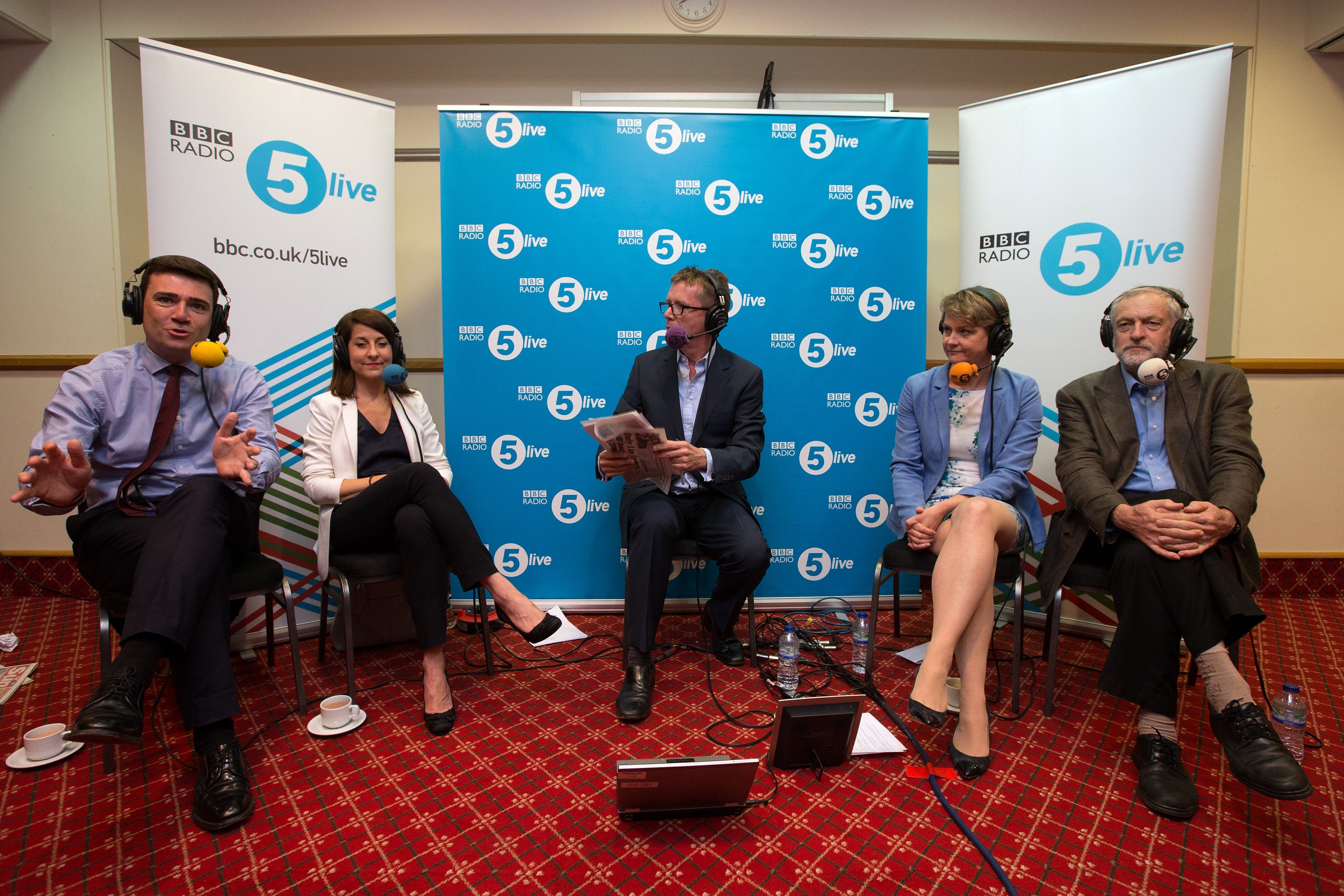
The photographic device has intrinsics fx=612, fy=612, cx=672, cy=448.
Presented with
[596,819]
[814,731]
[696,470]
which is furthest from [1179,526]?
[596,819]

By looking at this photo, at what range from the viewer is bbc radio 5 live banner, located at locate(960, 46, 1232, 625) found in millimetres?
2477

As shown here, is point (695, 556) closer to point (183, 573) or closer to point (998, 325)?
point (998, 325)

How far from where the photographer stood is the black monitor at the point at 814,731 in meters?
1.60

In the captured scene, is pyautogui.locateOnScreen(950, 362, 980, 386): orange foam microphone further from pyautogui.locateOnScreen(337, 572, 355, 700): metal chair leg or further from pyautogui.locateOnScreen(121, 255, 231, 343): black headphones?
pyautogui.locateOnScreen(121, 255, 231, 343): black headphones

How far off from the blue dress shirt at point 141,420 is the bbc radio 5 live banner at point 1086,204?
9.67ft

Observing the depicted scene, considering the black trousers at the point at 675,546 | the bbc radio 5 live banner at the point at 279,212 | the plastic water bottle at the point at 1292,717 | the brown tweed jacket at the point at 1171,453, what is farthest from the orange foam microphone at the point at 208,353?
the plastic water bottle at the point at 1292,717

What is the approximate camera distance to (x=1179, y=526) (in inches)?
67.9

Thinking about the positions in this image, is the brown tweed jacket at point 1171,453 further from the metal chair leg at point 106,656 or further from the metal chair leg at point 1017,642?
the metal chair leg at point 106,656

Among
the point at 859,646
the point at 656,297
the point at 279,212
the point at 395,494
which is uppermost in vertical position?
the point at 279,212

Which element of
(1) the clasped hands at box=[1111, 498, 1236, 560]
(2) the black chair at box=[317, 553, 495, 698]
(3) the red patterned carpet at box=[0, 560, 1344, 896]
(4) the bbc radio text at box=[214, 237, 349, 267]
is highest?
(4) the bbc radio text at box=[214, 237, 349, 267]

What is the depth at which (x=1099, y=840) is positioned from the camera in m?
1.44

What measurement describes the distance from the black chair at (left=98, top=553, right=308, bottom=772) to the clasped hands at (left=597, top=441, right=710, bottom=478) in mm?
1081

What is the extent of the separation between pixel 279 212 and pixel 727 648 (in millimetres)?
2570

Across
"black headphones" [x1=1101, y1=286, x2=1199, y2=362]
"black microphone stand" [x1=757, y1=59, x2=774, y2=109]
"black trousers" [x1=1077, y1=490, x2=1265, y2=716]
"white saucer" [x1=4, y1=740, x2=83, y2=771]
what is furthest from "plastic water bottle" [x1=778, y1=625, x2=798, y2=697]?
"black microphone stand" [x1=757, y1=59, x2=774, y2=109]
